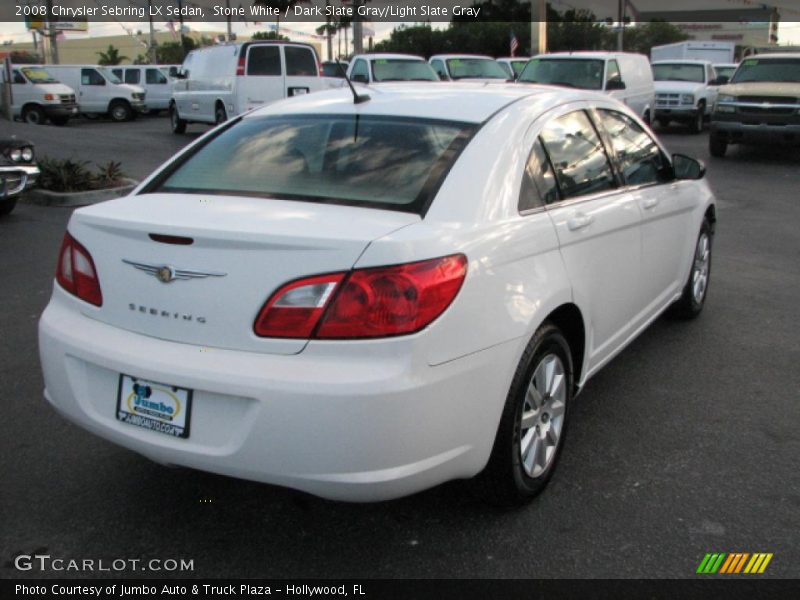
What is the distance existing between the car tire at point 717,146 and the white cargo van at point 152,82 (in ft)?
71.9

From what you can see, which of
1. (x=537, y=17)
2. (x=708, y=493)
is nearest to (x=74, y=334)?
(x=708, y=493)

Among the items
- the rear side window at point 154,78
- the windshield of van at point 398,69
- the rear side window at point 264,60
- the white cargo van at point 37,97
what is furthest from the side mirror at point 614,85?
the rear side window at point 154,78

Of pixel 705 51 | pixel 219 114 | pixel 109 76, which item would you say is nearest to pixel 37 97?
pixel 109 76

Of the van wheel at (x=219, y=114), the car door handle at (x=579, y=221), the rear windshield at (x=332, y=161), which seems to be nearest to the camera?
the rear windshield at (x=332, y=161)

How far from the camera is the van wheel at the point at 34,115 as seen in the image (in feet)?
84.2

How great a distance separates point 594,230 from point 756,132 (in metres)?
13.0

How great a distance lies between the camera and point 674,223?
4977mm

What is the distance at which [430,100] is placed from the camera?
374 centimetres

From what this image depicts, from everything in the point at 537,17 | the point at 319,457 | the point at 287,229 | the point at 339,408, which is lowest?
the point at 319,457

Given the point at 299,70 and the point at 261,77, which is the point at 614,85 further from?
the point at 261,77

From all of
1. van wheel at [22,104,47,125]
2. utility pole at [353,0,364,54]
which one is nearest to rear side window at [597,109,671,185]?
Result: utility pole at [353,0,364,54]

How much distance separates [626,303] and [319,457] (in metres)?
2.19

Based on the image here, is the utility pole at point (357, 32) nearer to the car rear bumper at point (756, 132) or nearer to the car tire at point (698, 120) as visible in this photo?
the car tire at point (698, 120)

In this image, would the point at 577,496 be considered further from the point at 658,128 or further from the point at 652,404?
the point at 658,128
